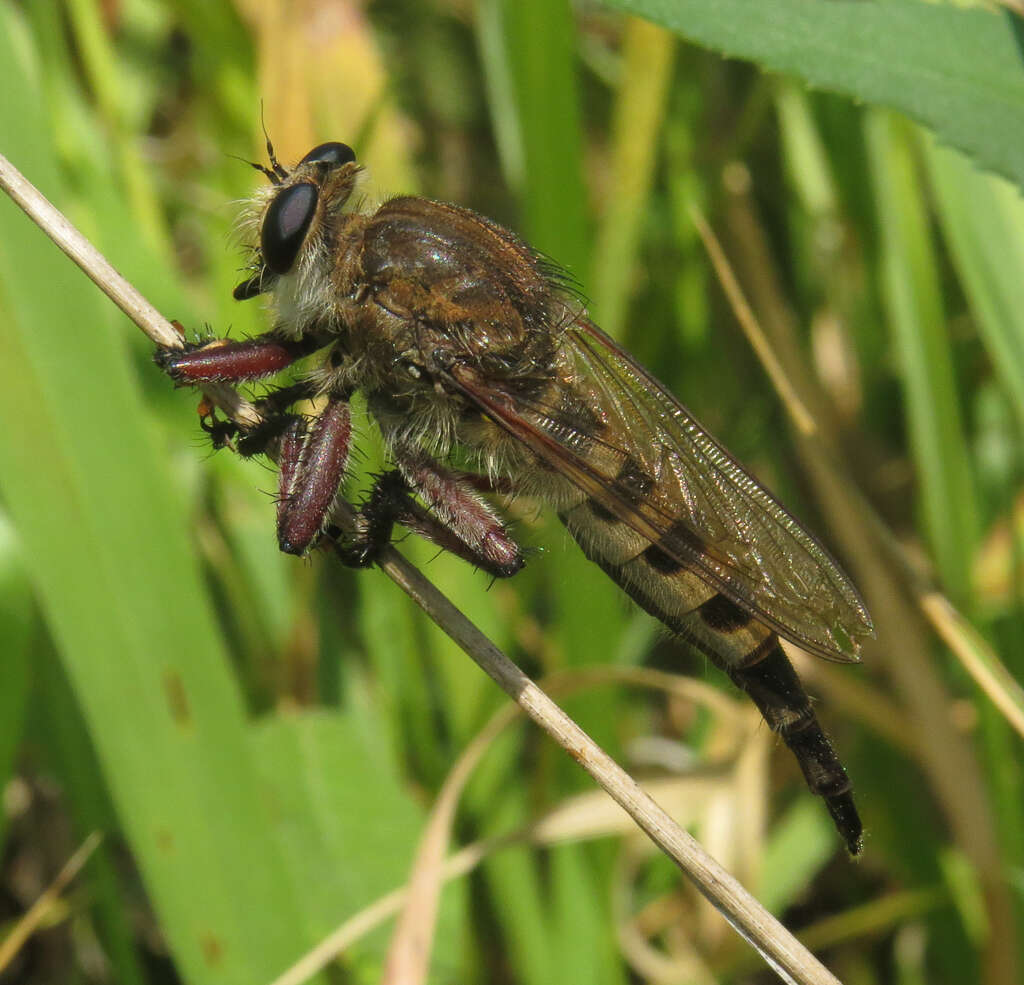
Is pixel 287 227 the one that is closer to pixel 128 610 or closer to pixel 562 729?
pixel 128 610

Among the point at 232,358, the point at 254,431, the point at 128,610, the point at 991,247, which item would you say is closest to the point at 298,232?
the point at 232,358

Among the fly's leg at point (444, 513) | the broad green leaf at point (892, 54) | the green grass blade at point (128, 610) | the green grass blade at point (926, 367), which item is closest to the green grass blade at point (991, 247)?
the green grass blade at point (926, 367)

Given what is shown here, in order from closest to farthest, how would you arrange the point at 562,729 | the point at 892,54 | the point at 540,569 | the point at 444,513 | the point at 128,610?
the point at 562,729 < the point at 892,54 < the point at 128,610 < the point at 444,513 < the point at 540,569

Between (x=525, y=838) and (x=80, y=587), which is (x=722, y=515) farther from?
(x=80, y=587)

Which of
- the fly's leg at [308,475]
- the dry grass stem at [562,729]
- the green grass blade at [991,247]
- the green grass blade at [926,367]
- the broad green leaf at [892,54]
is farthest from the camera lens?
the green grass blade at [926,367]

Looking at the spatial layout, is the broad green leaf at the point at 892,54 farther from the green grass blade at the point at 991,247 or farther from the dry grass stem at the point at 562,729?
the dry grass stem at the point at 562,729

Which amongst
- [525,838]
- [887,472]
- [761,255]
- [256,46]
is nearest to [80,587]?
[525,838]
